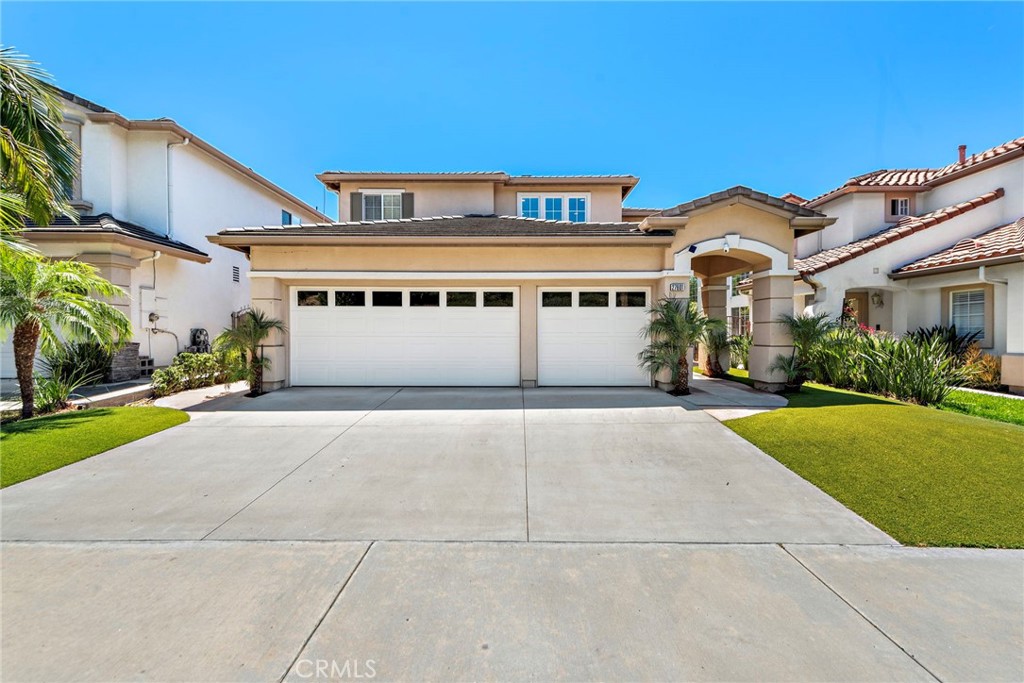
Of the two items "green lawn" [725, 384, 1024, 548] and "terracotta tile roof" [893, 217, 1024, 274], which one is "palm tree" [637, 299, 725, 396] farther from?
"terracotta tile roof" [893, 217, 1024, 274]

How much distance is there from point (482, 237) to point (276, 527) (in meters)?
7.52

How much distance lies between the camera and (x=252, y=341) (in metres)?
10.1

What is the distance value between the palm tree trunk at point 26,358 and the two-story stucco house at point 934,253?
18.3 metres

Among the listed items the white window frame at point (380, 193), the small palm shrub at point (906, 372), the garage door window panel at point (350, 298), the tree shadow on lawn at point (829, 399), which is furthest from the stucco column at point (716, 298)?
the white window frame at point (380, 193)

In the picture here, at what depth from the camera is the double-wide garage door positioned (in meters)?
11.0

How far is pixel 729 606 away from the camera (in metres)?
3.04

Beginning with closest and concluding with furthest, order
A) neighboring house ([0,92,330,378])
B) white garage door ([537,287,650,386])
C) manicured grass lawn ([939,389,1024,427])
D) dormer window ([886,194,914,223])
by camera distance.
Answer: manicured grass lawn ([939,389,1024,427]) < white garage door ([537,287,650,386]) < neighboring house ([0,92,330,378]) < dormer window ([886,194,914,223])

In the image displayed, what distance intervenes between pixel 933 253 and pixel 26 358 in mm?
22532

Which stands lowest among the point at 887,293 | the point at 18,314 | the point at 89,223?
the point at 18,314

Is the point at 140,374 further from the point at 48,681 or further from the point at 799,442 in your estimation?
the point at 799,442

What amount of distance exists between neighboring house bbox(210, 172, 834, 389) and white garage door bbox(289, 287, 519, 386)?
0.02 meters

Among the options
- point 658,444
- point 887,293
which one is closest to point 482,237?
point 658,444

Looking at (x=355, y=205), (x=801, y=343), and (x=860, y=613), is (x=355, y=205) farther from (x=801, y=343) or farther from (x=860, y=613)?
(x=860, y=613)

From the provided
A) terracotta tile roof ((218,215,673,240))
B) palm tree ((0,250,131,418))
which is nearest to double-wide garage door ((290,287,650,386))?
terracotta tile roof ((218,215,673,240))
